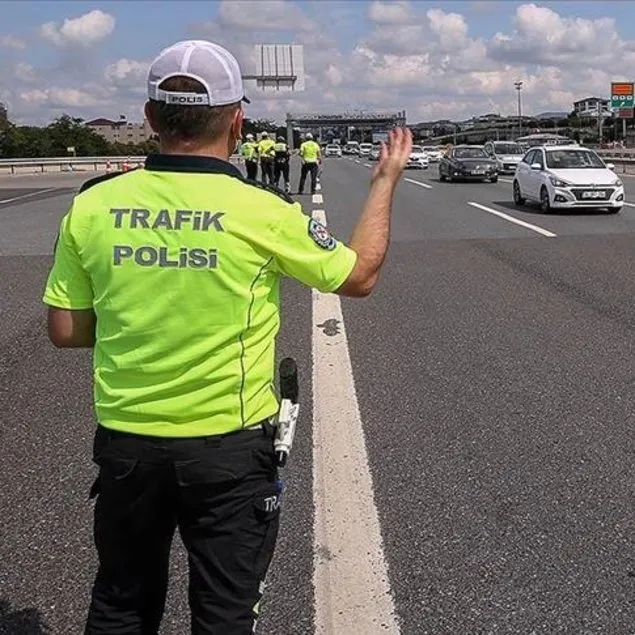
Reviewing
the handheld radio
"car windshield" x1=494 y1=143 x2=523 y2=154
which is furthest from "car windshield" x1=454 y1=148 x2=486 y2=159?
the handheld radio

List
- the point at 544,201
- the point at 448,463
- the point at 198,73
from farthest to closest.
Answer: the point at 544,201 → the point at 448,463 → the point at 198,73

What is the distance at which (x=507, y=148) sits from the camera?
43.5 metres

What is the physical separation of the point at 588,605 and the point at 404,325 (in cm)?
529

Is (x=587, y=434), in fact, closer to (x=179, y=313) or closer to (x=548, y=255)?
(x=179, y=313)

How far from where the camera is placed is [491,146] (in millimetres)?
43188

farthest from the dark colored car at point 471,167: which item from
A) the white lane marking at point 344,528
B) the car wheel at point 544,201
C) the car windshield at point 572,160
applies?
the white lane marking at point 344,528

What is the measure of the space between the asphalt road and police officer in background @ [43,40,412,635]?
1079 millimetres

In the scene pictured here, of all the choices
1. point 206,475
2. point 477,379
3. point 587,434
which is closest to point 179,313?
point 206,475

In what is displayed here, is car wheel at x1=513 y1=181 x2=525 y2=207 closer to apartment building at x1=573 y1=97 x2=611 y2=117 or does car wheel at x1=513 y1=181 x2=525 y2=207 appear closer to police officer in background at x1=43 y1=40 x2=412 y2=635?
police officer in background at x1=43 y1=40 x2=412 y2=635

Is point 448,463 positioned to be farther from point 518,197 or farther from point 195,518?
point 518,197

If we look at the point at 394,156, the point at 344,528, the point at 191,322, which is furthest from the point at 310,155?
the point at 191,322

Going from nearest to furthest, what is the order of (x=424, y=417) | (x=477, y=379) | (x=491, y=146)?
(x=424, y=417) < (x=477, y=379) < (x=491, y=146)

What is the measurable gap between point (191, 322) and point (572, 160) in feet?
64.9

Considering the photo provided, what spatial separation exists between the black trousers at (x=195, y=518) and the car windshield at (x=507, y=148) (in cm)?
4264
